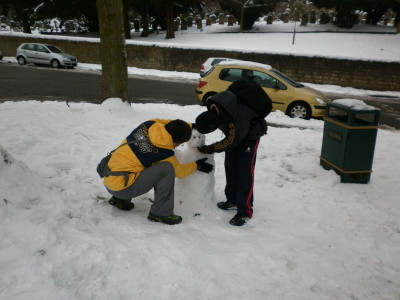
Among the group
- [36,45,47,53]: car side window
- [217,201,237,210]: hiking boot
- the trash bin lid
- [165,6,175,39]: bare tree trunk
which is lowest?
[217,201,237,210]: hiking boot

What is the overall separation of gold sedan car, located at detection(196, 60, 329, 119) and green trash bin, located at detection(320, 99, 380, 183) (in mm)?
4898

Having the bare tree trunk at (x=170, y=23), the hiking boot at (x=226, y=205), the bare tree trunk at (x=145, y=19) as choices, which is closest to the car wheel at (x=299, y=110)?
the hiking boot at (x=226, y=205)

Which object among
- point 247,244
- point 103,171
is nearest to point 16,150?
point 103,171

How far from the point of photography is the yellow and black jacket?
3.28 meters

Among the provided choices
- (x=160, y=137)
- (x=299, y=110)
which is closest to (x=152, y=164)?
(x=160, y=137)

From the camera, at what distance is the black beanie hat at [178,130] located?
3219mm

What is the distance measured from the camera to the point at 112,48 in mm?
7441

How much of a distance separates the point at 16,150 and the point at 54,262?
10.2 ft

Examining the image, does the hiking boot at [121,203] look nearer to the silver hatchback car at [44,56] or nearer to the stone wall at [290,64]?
the stone wall at [290,64]

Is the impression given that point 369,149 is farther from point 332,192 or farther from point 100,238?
point 100,238

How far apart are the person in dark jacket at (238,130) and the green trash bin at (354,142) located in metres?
1.88

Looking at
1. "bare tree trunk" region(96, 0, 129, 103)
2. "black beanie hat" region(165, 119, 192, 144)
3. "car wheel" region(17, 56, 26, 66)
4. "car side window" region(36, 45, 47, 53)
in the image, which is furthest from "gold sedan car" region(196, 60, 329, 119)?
"car wheel" region(17, 56, 26, 66)

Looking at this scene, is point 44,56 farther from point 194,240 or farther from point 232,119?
point 194,240

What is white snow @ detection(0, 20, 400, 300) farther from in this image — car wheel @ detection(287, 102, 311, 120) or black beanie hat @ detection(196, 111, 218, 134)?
car wheel @ detection(287, 102, 311, 120)
